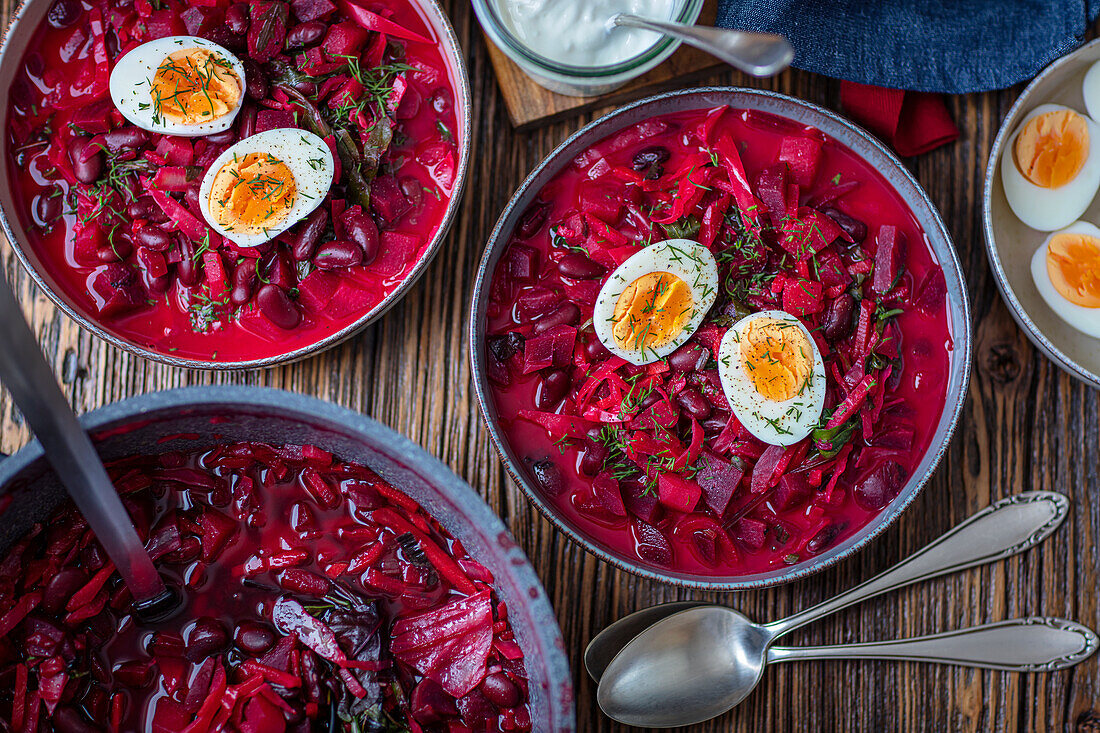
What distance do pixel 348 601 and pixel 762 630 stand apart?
0.95m

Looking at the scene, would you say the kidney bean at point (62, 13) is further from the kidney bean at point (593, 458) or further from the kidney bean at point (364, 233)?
the kidney bean at point (593, 458)

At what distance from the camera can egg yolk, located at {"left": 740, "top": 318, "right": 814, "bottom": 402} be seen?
1915 mm

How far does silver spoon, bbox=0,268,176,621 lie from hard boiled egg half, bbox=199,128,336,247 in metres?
0.58

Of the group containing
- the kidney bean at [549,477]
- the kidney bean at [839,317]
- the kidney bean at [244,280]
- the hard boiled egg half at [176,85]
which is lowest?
the kidney bean at [549,477]

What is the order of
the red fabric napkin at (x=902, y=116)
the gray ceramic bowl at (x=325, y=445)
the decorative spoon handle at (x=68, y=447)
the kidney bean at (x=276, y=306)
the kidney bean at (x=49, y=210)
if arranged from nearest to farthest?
the decorative spoon handle at (x=68, y=447), the gray ceramic bowl at (x=325, y=445), the kidney bean at (x=276, y=306), the kidney bean at (x=49, y=210), the red fabric napkin at (x=902, y=116)

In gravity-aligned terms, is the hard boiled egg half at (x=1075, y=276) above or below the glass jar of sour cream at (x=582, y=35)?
below

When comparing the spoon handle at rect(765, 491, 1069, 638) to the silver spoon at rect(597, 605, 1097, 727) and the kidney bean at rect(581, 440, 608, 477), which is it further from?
the kidney bean at rect(581, 440, 608, 477)

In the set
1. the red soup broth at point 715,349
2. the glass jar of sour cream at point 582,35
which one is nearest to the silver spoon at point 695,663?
the red soup broth at point 715,349

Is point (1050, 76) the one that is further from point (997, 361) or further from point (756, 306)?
point (756, 306)

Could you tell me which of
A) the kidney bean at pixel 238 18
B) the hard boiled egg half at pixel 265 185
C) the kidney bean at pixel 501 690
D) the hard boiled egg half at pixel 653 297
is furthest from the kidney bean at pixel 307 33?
the kidney bean at pixel 501 690

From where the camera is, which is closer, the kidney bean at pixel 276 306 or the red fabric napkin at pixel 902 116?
the kidney bean at pixel 276 306

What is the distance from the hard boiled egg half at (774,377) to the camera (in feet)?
6.28

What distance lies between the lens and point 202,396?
5.03 ft

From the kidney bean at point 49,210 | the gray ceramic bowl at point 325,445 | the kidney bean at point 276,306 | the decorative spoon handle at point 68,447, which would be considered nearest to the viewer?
the decorative spoon handle at point 68,447
